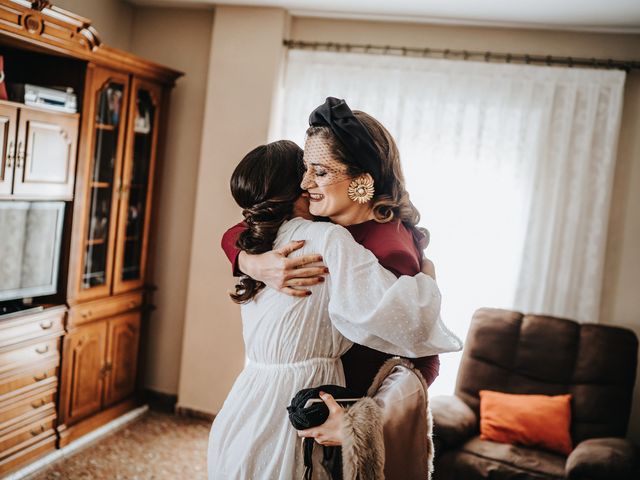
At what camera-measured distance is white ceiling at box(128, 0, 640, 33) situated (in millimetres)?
3273

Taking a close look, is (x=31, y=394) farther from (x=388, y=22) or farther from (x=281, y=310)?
(x=388, y=22)

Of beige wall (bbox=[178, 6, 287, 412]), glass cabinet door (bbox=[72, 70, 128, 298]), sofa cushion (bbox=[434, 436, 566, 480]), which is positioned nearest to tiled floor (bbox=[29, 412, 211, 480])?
beige wall (bbox=[178, 6, 287, 412])

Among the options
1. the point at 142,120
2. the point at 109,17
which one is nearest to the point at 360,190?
the point at 142,120

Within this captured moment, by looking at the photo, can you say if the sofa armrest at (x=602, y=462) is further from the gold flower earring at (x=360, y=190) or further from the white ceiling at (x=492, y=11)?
the white ceiling at (x=492, y=11)

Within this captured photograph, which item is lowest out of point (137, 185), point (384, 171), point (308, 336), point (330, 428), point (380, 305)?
point (330, 428)

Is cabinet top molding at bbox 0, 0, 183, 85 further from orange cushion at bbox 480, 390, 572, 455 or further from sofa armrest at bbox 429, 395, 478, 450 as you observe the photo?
orange cushion at bbox 480, 390, 572, 455

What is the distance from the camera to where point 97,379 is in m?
3.70

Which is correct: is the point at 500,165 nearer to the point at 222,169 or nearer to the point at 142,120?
the point at 222,169

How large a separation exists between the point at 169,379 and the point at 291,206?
325cm

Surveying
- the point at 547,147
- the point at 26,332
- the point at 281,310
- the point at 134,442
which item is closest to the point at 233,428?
the point at 281,310

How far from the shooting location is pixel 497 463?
2.89 meters

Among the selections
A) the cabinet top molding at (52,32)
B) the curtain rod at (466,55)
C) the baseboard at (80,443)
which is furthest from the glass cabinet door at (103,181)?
the curtain rod at (466,55)

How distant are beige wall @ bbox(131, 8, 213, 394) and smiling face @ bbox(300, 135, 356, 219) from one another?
2.92m

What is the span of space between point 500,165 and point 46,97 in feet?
8.41
